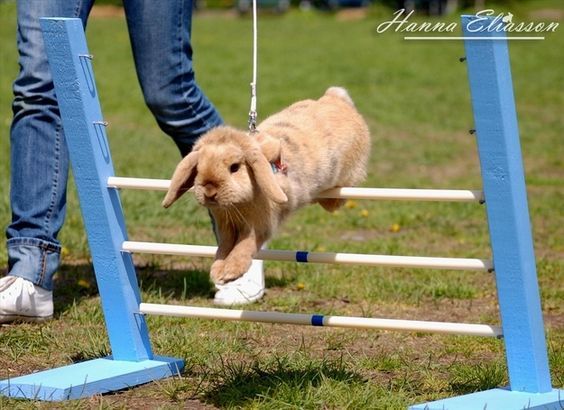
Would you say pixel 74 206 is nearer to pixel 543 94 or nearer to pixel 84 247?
pixel 84 247

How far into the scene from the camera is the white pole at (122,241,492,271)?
2.69 m

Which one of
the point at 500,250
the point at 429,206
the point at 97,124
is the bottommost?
the point at 429,206

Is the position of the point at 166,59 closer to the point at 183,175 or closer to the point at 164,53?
the point at 164,53

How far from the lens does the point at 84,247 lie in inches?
193

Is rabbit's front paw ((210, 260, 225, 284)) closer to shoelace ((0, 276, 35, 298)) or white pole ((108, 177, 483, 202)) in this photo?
white pole ((108, 177, 483, 202))

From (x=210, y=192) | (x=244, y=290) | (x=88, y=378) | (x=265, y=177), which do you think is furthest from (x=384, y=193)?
(x=244, y=290)

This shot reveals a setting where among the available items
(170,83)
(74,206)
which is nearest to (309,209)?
(74,206)

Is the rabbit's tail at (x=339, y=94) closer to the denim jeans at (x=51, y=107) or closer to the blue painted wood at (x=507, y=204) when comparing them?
the denim jeans at (x=51, y=107)

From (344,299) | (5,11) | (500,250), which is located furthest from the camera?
(5,11)

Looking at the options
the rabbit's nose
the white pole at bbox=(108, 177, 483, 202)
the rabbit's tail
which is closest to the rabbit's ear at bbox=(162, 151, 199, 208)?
the rabbit's nose

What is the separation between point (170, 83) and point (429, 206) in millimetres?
3231

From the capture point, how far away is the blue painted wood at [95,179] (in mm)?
2994

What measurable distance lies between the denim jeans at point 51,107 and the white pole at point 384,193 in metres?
0.66

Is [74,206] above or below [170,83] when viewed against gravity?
below
